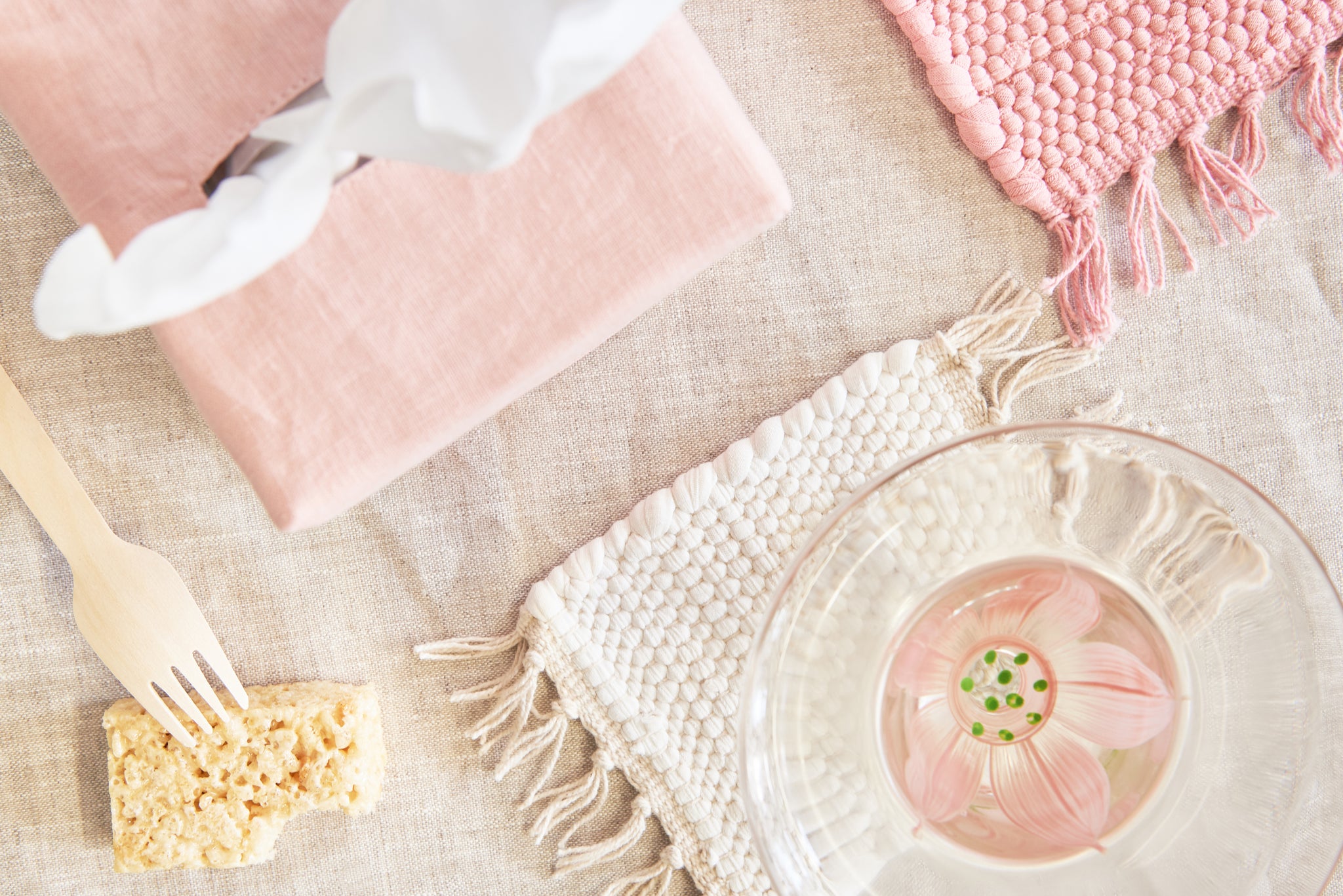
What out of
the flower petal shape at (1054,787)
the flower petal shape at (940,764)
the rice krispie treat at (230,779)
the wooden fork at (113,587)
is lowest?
the flower petal shape at (1054,787)

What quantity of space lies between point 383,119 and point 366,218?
0.13 meters

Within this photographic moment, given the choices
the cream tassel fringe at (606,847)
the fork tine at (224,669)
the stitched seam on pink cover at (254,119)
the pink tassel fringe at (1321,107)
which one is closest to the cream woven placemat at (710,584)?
the cream tassel fringe at (606,847)

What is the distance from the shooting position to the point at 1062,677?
0.57m

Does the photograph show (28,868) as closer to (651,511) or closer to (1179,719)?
(651,511)

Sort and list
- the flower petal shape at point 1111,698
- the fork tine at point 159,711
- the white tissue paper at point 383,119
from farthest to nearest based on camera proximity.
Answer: the fork tine at point 159,711, the flower petal shape at point 1111,698, the white tissue paper at point 383,119

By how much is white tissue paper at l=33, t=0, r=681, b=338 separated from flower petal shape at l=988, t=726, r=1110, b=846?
44 centimetres

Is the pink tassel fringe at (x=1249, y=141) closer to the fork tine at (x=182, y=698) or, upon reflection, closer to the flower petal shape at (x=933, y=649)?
the flower petal shape at (x=933, y=649)

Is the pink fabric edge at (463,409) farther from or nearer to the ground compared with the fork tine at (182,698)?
farther from the ground

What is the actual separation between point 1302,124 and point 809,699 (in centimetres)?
60

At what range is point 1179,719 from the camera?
0.57 meters

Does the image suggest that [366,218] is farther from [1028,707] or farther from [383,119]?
[1028,707]

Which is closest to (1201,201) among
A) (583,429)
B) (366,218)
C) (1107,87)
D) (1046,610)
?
(1107,87)

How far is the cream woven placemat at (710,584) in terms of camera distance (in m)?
0.73

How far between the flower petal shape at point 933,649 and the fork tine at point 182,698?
0.51 m
